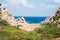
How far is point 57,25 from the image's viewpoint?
4622cm

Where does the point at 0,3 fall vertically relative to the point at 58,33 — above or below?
above

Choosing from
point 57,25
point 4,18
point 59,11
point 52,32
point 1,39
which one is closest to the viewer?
point 1,39

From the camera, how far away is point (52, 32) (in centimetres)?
4025

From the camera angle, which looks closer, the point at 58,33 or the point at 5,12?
the point at 58,33

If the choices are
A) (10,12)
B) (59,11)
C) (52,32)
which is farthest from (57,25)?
(10,12)

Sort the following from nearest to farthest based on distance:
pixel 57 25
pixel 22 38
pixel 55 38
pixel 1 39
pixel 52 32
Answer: pixel 1 39 → pixel 22 38 → pixel 55 38 → pixel 52 32 → pixel 57 25

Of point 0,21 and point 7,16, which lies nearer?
point 0,21

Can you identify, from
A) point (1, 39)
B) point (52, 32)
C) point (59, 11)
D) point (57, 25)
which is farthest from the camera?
point (59, 11)

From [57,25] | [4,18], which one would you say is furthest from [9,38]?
[4,18]

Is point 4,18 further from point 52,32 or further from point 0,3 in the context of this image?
point 52,32

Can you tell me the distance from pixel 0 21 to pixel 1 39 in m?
20.7

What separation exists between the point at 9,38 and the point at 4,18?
837 inches

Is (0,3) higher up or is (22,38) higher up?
(0,3)

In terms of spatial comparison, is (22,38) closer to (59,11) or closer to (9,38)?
(9,38)
